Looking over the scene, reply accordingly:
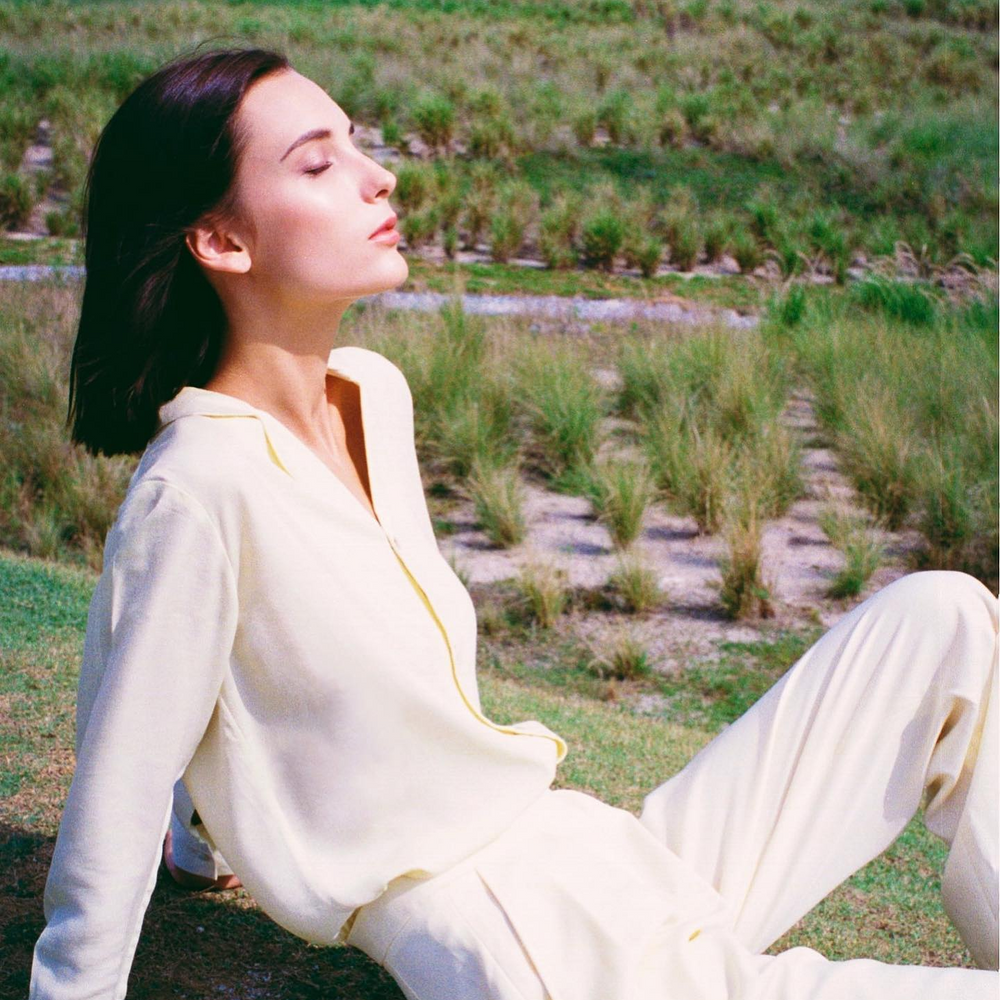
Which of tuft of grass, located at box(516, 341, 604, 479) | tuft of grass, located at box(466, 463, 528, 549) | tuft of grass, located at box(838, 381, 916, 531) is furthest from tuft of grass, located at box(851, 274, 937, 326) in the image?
tuft of grass, located at box(466, 463, 528, 549)

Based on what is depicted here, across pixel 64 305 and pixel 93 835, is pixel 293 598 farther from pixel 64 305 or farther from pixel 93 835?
pixel 64 305

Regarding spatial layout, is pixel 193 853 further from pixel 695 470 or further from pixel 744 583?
pixel 695 470

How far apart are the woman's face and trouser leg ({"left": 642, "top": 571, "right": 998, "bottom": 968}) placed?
74 centimetres

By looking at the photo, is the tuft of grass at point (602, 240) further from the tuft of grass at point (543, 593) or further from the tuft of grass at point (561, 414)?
the tuft of grass at point (543, 593)

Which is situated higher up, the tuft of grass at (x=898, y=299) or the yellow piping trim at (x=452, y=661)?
the yellow piping trim at (x=452, y=661)

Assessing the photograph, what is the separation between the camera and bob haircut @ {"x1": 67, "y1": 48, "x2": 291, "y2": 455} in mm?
1697

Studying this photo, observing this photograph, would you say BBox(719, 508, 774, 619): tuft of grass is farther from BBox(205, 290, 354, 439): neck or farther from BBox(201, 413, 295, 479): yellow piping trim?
BBox(201, 413, 295, 479): yellow piping trim

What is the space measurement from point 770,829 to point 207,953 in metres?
0.96

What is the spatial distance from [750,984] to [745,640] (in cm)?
384

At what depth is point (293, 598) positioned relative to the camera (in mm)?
1536

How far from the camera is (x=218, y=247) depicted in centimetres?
172

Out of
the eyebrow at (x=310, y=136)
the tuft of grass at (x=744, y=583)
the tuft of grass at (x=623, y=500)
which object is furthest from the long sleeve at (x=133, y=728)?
the tuft of grass at (x=623, y=500)

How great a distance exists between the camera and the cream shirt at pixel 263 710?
1445 millimetres

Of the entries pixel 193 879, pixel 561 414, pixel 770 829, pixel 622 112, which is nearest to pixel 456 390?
pixel 561 414
